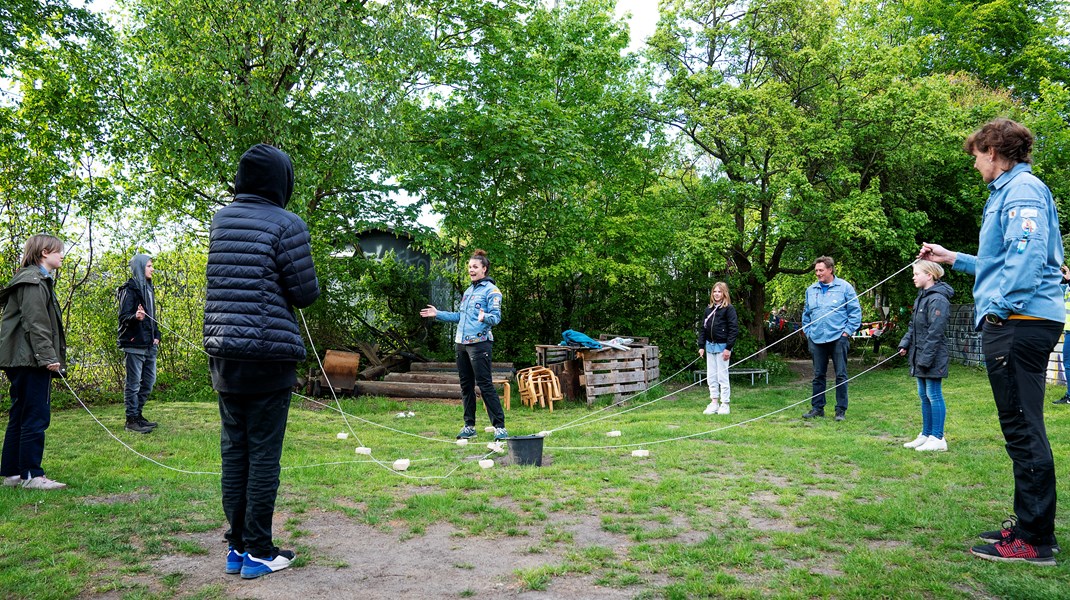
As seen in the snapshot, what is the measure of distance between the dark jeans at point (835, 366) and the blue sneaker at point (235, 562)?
6393 millimetres

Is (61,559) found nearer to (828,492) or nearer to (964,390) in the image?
(828,492)

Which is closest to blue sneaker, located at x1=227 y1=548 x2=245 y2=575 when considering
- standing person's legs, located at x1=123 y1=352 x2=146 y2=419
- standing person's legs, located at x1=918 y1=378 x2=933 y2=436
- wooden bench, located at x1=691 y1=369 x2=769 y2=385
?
standing person's legs, located at x1=123 y1=352 x2=146 y2=419

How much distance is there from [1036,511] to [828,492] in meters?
1.48

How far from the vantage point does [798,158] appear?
12.5 meters

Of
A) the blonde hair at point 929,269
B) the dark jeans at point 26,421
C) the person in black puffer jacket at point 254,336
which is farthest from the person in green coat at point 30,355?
the blonde hair at point 929,269

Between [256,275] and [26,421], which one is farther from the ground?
[256,275]

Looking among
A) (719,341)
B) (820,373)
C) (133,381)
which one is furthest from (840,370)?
(133,381)

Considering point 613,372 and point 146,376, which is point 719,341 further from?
point 146,376

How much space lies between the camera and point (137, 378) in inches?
279

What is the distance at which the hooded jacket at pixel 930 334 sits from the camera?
5676mm

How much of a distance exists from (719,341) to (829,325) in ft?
4.19

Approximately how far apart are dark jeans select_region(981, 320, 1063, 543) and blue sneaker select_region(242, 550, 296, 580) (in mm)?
3313

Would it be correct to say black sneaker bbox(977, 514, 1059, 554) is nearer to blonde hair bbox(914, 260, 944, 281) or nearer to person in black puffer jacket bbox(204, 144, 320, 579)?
blonde hair bbox(914, 260, 944, 281)

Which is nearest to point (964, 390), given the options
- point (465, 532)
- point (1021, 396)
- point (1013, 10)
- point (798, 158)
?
point (798, 158)
